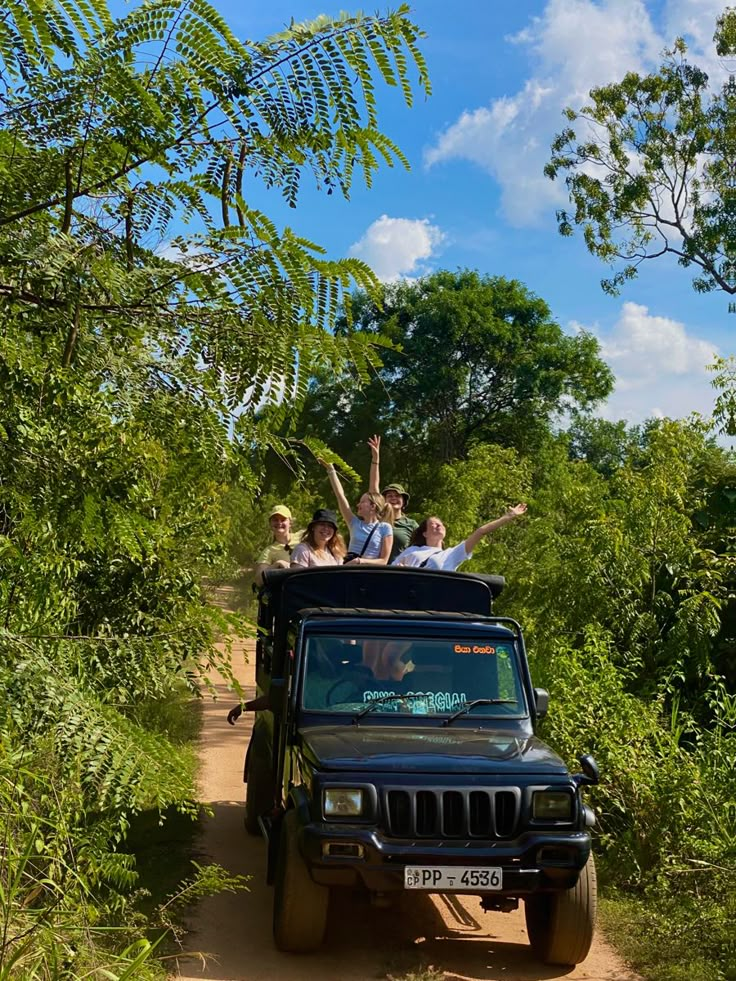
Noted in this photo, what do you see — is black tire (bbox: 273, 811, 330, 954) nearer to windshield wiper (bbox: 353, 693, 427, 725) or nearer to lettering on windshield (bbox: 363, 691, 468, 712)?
windshield wiper (bbox: 353, 693, 427, 725)

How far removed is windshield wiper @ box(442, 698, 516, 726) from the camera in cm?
660

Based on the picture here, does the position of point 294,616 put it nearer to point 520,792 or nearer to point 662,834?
point 520,792

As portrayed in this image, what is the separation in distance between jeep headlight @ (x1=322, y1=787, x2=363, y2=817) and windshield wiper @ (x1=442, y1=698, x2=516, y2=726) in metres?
1.07

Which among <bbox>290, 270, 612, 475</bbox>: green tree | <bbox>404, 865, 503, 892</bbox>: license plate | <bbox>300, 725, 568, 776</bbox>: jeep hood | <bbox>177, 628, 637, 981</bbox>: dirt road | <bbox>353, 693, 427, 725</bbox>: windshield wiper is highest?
<bbox>290, 270, 612, 475</bbox>: green tree

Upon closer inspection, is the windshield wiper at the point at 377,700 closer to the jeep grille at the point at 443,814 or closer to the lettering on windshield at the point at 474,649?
the lettering on windshield at the point at 474,649

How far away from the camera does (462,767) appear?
581 centimetres

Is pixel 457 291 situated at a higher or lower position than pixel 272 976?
higher

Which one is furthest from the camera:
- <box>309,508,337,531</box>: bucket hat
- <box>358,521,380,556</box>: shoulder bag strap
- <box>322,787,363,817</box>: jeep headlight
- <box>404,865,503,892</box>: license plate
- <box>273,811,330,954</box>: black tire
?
<box>358,521,380,556</box>: shoulder bag strap

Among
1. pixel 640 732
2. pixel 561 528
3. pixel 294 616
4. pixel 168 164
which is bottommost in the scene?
pixel 640 732

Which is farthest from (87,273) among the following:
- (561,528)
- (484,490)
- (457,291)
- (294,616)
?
(457,291)

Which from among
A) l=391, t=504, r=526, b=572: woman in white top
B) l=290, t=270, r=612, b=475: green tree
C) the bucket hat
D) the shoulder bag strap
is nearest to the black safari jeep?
the bucket hat

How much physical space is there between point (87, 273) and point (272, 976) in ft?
12.8

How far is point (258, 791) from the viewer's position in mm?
A: 8289

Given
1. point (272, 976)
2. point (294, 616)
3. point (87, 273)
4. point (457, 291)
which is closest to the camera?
point (87, 273)
